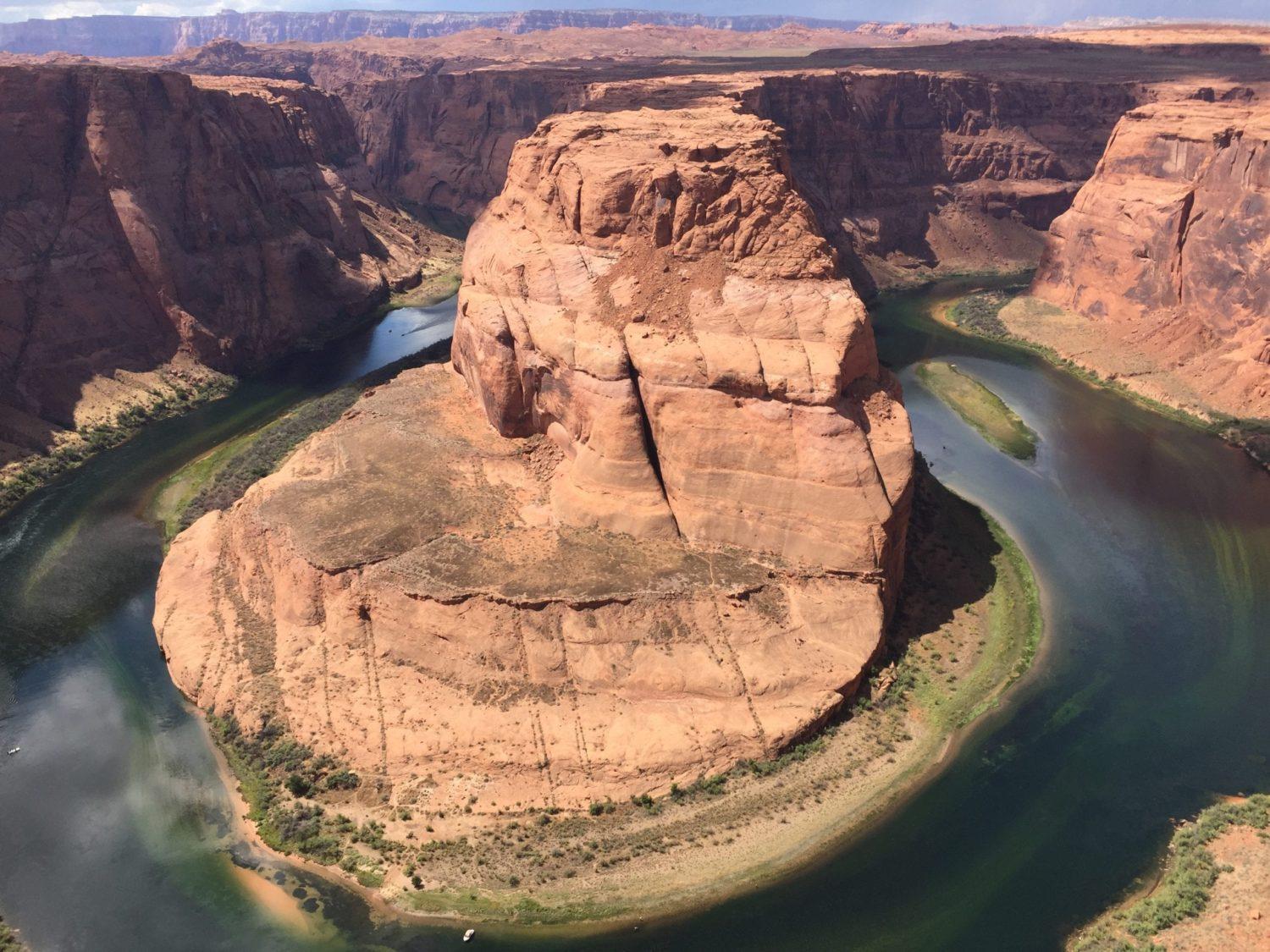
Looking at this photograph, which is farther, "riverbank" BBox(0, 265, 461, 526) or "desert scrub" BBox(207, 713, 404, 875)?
"riverbank" BBox(0, 265, 461, 526)

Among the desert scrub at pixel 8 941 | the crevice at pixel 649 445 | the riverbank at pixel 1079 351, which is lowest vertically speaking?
the desert scrub at pixel 8 941

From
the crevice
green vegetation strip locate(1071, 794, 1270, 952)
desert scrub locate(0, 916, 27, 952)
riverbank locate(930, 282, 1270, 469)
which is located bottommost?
desert scrub locate(0, 916, 27, 952)

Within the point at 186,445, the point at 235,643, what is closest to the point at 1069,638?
the point at 235,643

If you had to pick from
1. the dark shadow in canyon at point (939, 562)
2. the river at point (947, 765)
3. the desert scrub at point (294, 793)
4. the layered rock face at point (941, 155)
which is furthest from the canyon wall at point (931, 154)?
the desert scrub at point (294, 793)

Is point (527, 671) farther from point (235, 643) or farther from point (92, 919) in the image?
point (92, 919)

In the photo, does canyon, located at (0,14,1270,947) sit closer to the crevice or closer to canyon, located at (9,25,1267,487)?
the crevice

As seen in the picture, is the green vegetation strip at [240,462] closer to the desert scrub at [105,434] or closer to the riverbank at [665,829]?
the desert scrub at [105,434]

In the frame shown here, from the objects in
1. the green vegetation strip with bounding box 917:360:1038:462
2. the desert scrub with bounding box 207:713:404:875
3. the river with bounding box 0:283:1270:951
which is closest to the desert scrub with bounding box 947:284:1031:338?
the green vegetation strip with bounding box 917:360:1038:462
